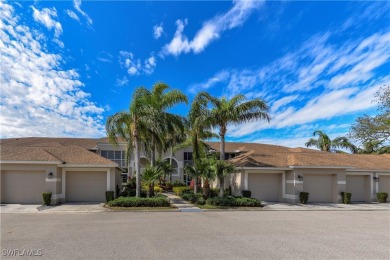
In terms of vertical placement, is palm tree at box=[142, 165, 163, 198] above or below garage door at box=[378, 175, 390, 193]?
above

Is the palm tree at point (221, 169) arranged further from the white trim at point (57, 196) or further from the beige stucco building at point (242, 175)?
the white trim at point (57, 196)

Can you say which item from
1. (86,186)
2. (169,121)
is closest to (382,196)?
(169,121)

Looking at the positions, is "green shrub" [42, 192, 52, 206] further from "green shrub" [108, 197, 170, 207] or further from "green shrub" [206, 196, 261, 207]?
"green shrub" [206, 196, 261, 207]

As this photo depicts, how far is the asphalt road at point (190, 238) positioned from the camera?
7.55 metres

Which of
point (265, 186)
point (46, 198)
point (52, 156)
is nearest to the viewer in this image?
point (46, 198)

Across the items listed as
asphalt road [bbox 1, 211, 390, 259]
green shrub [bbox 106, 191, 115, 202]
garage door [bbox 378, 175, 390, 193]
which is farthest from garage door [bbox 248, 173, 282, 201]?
green shrub [bbox 106, 191, 115, 202]

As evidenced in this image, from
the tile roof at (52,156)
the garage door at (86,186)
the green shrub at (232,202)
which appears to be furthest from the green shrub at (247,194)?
the garage door at (86,186)

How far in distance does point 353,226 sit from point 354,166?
13.7m

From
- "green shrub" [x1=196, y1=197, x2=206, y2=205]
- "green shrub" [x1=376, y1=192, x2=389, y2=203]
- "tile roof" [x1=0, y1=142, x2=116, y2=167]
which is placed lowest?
"green shrub" [x1=376, y1=192, x2=389, y2=203]

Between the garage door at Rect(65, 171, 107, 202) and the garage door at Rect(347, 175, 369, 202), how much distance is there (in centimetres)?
2082

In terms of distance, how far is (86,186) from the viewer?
20484 millimetres

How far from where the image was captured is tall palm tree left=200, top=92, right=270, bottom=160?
20.0 meters

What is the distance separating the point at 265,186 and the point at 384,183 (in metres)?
11.8

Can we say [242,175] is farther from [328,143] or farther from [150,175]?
[328,143]
